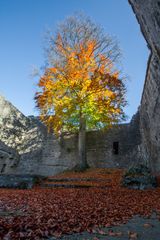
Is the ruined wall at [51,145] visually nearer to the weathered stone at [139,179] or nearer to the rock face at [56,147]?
the rock face at [56,147]

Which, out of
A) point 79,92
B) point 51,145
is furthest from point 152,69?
point 51,145

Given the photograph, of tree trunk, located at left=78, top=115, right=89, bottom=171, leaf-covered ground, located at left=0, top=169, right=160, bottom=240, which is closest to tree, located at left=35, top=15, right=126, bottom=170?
tree trunk, located at left=78, top=115, right=89, bottom=171

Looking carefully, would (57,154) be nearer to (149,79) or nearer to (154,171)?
(154,171)

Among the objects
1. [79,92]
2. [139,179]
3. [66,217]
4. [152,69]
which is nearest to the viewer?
[66,217]

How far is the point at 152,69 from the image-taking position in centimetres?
973

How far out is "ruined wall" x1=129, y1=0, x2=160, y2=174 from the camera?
20.0 ft

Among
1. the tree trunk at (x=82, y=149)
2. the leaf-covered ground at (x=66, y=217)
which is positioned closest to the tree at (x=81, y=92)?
the tree trunk at (x=82, y=149)

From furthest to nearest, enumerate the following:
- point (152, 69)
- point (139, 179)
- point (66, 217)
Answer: point (139, 179) → point (152, 69) → point (66, 217)

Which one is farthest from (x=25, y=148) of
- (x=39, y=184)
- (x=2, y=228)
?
(x=2, y=228)

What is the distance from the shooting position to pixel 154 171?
13227mm

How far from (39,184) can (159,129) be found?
6575 mm

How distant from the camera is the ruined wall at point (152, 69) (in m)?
6.10

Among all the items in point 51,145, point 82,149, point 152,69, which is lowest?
point 82,149

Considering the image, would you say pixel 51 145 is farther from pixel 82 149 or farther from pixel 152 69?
pixel 152 69
